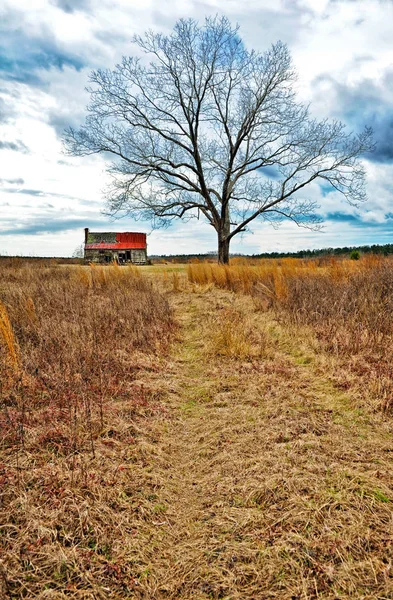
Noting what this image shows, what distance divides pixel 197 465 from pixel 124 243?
4169 centimetres

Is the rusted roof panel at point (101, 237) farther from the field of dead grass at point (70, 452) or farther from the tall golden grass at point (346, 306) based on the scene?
the field of dead grass at point (70, 452)

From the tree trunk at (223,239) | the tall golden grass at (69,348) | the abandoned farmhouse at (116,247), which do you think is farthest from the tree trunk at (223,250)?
the abandoned farmhouse at (116,247)

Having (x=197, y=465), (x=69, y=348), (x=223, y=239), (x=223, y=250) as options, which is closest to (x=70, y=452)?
(x=197, y=465)

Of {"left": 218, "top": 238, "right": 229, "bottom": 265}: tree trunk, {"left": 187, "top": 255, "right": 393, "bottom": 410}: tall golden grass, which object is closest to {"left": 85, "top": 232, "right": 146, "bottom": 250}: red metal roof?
{"left": 218, "top": 238, "right": 229, "bottom": 265}: tree trunk

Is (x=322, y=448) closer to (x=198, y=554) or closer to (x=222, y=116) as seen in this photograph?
(x=198, y=554)

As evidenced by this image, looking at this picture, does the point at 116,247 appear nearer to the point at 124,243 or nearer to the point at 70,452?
the point at 124,243

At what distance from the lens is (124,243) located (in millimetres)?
42781

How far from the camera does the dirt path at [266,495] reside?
1.83 m

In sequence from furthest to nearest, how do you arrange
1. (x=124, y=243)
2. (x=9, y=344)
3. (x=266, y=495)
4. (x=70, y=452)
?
(x=124, y=243), (x=9, y=344), (x=70, y=452), (x=266, y=495)

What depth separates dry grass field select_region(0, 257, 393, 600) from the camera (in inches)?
72.6

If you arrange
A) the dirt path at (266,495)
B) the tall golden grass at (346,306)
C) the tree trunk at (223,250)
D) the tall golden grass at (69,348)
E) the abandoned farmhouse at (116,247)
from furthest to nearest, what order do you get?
1. the abandoned farmhouse at (116,247)
2. the tree trunk at (223,250)
3. the tall golden grass at (346,306)
4. the tall golden grass at (69,348)
5. the dirt path at (266,495)

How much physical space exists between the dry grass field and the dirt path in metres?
0.01

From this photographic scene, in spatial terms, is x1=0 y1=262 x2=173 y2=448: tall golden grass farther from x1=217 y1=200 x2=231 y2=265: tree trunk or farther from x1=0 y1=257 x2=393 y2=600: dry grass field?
x1=217 y1=200 x2=231 y2=265: tree trunk

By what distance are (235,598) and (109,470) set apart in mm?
1205
